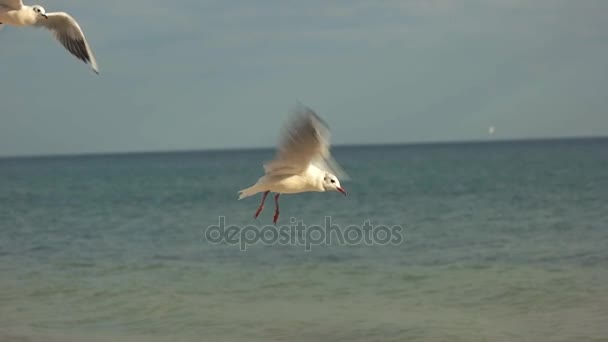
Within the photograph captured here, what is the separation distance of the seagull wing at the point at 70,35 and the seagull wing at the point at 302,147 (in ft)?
10.8

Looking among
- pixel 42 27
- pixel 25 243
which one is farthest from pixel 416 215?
pixel 42 27

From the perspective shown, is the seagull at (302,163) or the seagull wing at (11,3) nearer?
the seagull at (302,163)

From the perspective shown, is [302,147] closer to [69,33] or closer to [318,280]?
[69,33]

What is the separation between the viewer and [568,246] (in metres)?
18.5

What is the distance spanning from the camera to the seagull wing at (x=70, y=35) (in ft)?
36.5

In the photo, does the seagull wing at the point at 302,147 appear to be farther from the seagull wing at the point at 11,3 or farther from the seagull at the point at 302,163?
the seagull wing at the point at 11,3

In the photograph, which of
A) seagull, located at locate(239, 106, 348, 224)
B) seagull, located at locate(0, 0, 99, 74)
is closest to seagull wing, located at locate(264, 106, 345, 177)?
seagull, located at locate(239, 106, 348, 224)

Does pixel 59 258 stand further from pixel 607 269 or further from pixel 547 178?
pixel 547 178

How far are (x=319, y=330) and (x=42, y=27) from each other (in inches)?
202

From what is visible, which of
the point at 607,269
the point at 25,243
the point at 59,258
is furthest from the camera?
the point at 25,243

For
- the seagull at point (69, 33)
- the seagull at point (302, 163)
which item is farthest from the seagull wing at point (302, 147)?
the seagull at point (69, 33)

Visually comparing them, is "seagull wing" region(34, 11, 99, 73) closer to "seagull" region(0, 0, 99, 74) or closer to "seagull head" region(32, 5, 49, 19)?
"seagull" region(0, 0, 99, 74)

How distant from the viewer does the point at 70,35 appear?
11195mm

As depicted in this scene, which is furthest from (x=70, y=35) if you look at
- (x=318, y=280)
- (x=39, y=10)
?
(x=318, y=280)
